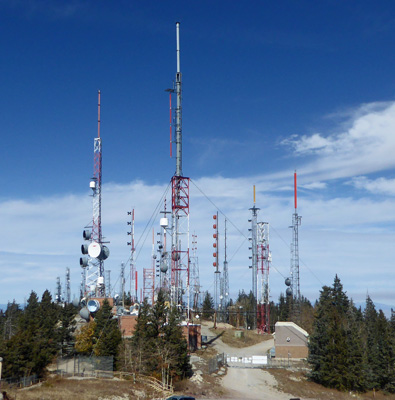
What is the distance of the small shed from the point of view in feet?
235

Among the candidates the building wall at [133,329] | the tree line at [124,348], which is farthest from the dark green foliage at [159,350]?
the building wall at [133,329]

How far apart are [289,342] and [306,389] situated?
681 inches

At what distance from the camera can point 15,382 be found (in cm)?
4466

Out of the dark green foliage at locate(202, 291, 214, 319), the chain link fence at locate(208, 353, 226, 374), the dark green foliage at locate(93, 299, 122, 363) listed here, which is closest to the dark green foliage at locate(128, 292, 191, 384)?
the dark green foliage at locate(93, 299, 122, 363)

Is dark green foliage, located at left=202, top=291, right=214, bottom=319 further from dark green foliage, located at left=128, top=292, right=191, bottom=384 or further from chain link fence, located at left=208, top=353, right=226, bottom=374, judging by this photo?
dark green foliage, located at left=128, top=292, right=191, bottom=384

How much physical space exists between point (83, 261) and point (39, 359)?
2130 centimetres

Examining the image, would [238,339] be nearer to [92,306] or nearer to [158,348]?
[92,306]

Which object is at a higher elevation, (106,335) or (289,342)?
(106,335)

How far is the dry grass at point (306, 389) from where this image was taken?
53094 millimetres

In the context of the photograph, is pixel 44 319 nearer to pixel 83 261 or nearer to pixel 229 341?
pixel 83 261

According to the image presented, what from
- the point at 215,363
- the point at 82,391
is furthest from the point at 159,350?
the point at 215,363

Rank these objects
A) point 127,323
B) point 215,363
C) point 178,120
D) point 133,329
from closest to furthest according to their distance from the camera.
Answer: point 215,363
point 178,120
point 133,329
point 127,323

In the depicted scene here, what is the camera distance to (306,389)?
5481 cm

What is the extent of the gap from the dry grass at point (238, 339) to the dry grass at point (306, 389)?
25.9 metres
